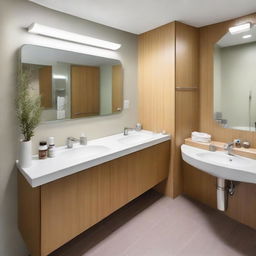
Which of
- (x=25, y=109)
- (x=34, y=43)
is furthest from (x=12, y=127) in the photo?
(x=34, y=43)

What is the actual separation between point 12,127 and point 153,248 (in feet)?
5.21

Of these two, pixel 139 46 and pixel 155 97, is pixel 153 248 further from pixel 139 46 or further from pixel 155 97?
pixel 139 46

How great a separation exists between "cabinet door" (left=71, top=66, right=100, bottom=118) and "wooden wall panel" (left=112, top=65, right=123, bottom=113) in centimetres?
23

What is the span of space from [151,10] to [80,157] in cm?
157

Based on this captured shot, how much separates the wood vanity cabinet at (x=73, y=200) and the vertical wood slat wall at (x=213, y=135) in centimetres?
84

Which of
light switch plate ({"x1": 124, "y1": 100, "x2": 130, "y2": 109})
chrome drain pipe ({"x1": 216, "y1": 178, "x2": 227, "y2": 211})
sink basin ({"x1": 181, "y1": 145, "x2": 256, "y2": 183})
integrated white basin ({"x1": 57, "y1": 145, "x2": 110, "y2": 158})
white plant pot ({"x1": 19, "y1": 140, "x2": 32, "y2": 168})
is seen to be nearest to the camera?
white plant pot ({"x1": 19, "y1": 140, "x2": 32, "y2": 168})

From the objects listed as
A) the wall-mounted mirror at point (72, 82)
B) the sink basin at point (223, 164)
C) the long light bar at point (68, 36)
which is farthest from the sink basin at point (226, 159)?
the long light bar at point (68, 36)

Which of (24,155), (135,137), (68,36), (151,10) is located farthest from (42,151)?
(151,10)

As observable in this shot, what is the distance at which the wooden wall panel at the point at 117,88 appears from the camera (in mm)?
2348

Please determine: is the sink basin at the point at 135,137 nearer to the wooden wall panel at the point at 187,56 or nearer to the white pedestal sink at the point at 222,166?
the white pedestal sink at the point at 222,166

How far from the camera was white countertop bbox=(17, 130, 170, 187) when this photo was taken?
129 cm

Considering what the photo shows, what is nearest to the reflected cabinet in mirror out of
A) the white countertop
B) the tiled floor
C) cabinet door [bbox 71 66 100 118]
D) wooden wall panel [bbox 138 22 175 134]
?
wooden wall panel [bbox 138 22 175 134]

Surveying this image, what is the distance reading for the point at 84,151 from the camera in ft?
6.40

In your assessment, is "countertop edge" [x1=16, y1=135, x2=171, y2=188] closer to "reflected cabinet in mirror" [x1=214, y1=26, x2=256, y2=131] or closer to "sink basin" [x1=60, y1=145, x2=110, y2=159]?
"sink basin" [x1=60, y1=145, x2=110, y2=159]
